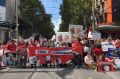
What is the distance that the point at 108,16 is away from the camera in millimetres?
64750

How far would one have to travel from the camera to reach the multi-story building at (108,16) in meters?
57.7

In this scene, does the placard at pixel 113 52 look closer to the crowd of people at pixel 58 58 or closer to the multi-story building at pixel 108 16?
the crowd of people at pixel 58 58

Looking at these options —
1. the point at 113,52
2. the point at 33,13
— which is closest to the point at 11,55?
the point at 113,52

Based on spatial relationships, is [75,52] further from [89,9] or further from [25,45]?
[89,9]

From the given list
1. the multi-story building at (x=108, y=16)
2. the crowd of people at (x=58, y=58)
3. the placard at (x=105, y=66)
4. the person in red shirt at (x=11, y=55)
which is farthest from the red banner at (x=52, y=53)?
the multi-story building at (x=108, y=16)

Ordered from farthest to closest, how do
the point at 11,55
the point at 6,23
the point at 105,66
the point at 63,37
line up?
1. the point at 6,23
2. the point at 63,37
3. the point at 11,55
4. the point at 105,66

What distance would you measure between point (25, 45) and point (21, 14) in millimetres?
48314

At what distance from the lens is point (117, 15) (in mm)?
62312

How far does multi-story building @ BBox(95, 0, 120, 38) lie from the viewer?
57688 millimetres

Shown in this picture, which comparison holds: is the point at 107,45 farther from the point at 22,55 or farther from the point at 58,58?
the point at 22,55

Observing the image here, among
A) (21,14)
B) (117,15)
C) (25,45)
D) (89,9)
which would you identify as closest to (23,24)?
(21,14)

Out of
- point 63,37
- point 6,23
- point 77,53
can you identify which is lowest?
point 77,53

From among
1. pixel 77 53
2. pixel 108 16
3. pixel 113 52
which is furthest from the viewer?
pixel 108 16

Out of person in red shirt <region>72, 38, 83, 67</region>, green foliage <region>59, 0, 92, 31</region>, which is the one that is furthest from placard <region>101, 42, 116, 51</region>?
green foliage <region>59, 0, 92, 31</region>
